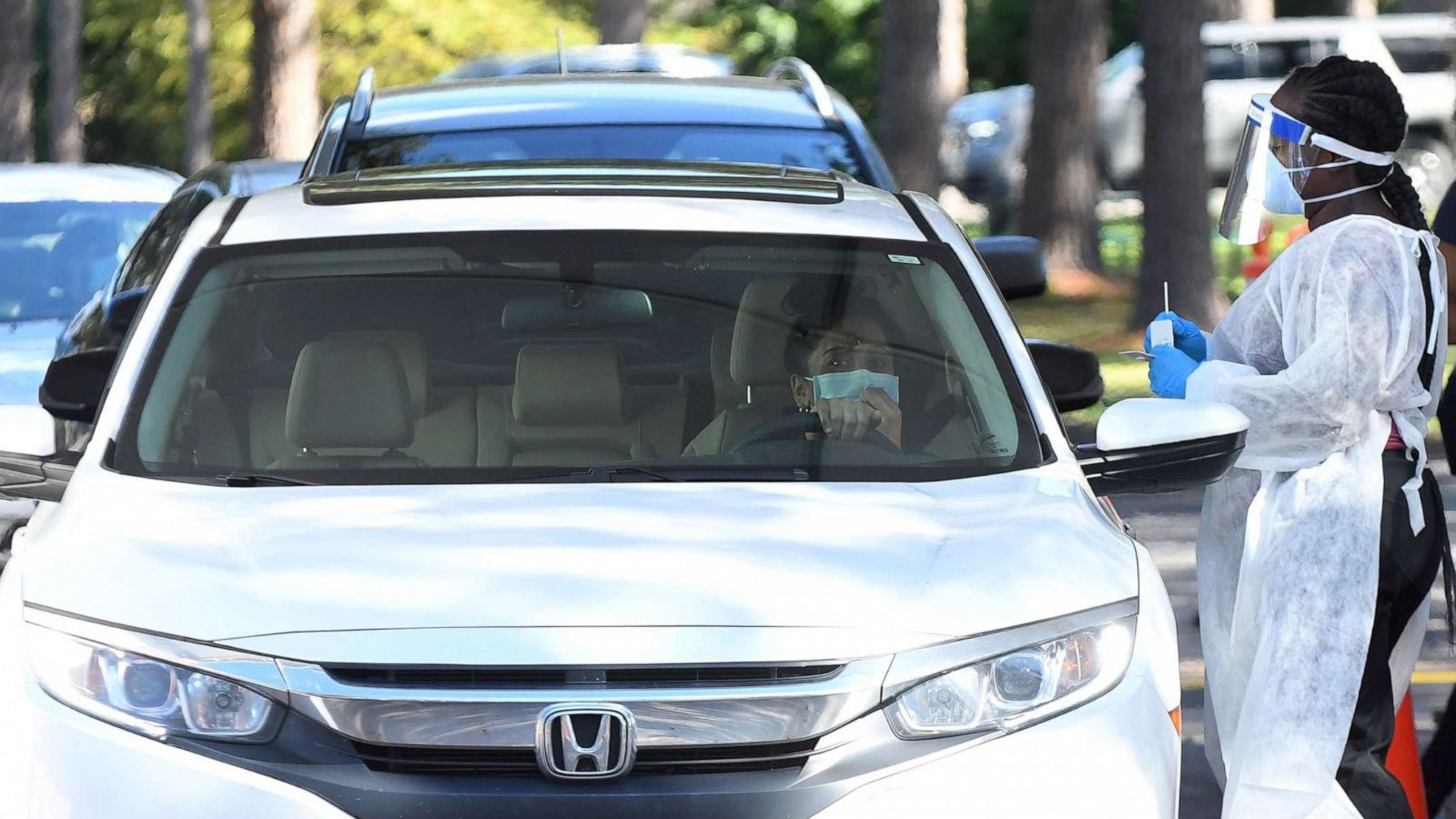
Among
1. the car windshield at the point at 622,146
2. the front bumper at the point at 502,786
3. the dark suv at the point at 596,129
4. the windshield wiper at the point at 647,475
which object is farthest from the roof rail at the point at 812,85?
the front bumper at the point at 502,786

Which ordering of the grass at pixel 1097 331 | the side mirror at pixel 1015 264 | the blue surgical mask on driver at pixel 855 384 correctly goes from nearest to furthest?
the blue surgical mask on driver at pixel 855 384 < the side mirror at pixel 1015 264 < the grass at pixel 1097 331

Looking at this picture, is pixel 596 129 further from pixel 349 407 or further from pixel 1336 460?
pixel 1336 460

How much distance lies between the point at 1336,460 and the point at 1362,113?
0.68 metres

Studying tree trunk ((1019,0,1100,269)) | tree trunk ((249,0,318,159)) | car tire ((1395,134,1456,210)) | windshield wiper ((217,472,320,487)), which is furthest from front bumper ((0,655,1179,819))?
car tire ((1395,134,1456,210))

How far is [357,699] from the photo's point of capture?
328cm

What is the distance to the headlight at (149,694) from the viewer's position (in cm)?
331

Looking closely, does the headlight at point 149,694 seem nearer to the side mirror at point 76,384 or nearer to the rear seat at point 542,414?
the rear seat at point 542,414

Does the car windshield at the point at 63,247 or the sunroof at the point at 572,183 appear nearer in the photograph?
the sunroof at the point at 572,183

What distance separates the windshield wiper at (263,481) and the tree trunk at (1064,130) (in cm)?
1699

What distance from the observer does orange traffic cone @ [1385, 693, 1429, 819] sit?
4.64m

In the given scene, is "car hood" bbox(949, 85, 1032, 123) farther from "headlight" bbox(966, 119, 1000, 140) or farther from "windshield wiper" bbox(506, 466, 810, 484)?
"windshield wiper" bbox(506, 466, 810, 484)

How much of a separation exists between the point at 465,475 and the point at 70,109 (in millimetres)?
30229

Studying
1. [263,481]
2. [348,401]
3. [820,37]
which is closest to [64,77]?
[820,37]

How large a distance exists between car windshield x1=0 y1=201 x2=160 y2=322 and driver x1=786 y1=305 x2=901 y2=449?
250 inches
